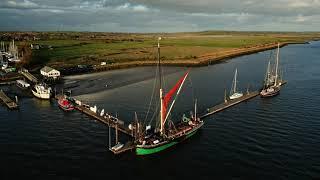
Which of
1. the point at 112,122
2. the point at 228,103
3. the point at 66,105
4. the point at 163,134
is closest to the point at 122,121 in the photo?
the point at 112,122

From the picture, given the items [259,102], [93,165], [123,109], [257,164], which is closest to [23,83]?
[123,109]

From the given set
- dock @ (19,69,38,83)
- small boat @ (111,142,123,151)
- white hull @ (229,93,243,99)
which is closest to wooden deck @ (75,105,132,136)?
small boat @ (111,142,123,151)

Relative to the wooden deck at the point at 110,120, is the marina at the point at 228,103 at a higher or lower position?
higher

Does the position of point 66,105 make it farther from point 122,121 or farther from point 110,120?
point 122,121

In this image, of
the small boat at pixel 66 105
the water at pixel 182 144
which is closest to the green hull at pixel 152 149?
the water at pixel 182 144

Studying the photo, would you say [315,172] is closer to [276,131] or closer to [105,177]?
[276,131]

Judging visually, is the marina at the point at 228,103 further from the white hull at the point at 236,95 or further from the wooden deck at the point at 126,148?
the wooden deck at the point at 126,148
